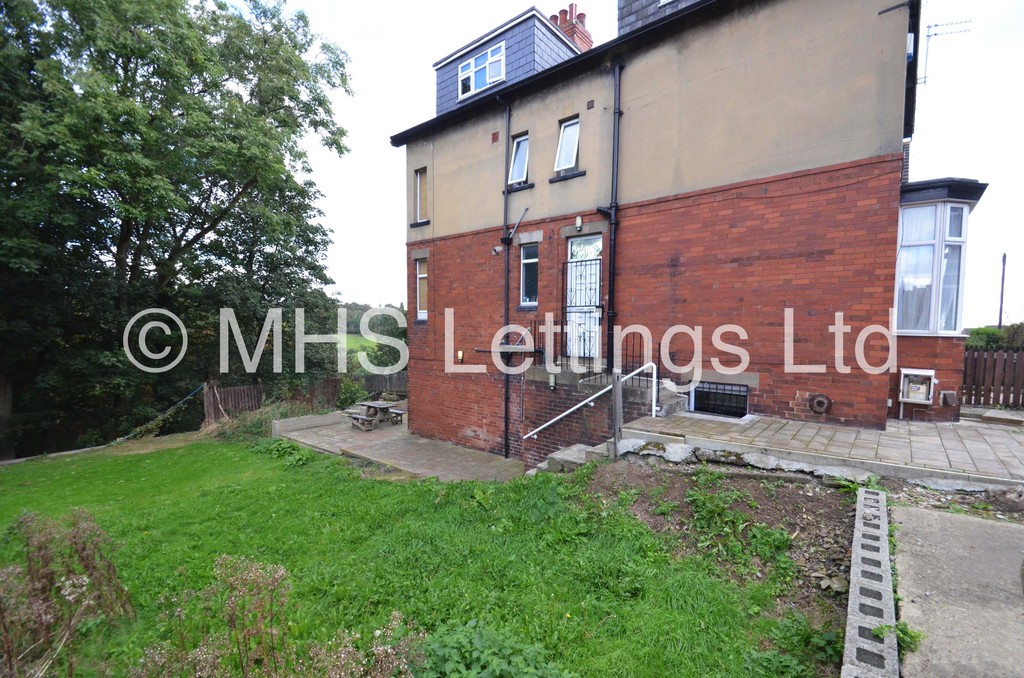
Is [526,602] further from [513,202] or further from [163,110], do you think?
[163,110]

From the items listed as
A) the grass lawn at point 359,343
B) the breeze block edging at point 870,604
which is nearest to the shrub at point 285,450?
the breeze block edging at point 870,604

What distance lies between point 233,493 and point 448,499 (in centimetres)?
367

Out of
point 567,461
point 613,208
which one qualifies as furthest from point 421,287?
point 567,461

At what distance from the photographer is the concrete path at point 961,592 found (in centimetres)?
176

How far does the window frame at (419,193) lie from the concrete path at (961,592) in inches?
399

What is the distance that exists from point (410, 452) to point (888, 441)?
7618 millimetres

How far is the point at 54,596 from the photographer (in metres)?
2.93

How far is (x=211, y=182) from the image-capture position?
12.7 meters

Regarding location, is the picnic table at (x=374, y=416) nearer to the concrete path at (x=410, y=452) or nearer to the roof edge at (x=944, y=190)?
the concrete path at (x=410, y=452)

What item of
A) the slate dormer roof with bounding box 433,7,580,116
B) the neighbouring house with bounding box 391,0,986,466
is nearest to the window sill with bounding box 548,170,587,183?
the neighbouring house with bounding box 391,0,986,466

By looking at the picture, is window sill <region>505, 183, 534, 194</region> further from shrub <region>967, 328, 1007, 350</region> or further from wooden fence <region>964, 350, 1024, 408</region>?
shrub <region>967, 328, 1007, 350</region>

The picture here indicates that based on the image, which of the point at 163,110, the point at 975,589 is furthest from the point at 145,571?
the point at 163,110

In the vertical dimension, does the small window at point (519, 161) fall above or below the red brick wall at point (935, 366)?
above

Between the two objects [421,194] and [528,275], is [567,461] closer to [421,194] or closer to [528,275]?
[528,275]
